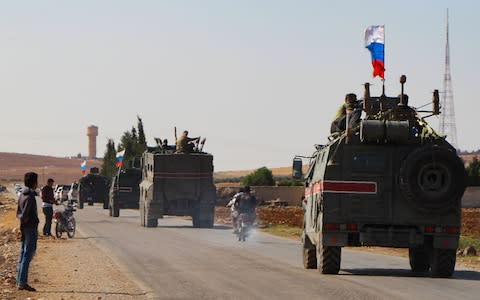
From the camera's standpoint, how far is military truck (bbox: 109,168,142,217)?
54.2m

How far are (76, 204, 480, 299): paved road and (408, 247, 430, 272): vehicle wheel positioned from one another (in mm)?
284

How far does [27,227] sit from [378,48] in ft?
34.0

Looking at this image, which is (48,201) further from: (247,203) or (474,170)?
(474,170)

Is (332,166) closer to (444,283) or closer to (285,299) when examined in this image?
(444,283)

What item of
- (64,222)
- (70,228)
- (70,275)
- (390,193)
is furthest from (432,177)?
(70,228)

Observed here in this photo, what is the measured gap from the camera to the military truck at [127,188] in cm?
5416

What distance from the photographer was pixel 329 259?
2053 cm

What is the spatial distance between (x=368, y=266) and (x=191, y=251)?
Result: 5.50 metres

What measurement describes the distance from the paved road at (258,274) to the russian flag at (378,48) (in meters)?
4.17

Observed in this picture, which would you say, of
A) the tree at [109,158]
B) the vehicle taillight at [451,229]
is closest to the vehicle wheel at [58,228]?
the vehicle taillight at [451,229]

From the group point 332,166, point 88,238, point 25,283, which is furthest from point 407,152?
point 88,238

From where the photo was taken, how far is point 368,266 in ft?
76.8

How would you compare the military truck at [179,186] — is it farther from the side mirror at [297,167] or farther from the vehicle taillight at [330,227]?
the vehicle taillight at [330,227]

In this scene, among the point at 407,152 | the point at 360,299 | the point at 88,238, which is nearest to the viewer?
the point at 360,299
